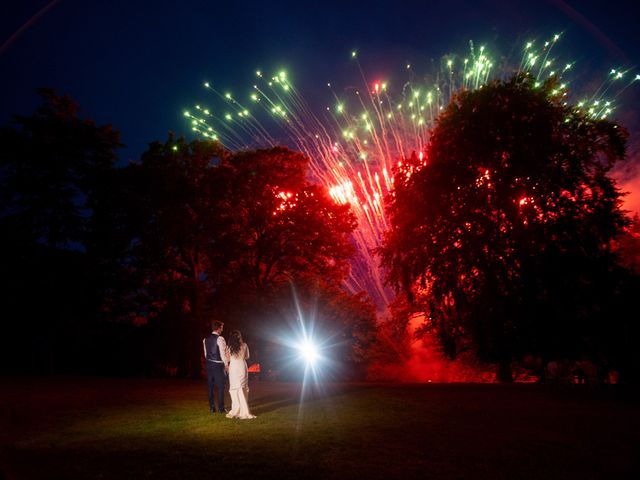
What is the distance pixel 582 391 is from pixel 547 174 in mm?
9221

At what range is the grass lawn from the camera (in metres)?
6.50

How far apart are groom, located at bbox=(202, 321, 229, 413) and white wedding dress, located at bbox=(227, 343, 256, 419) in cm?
49

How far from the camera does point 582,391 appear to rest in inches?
596

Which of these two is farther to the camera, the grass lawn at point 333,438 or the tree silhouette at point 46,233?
the tree silhouette at point 46,233

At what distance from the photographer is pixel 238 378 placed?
11.3m

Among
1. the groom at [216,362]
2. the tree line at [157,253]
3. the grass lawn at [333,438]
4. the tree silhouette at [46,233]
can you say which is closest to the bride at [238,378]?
the groom at [216,362]

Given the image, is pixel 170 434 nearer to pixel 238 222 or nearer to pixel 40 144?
pixel 238 222

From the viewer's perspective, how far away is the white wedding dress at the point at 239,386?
1109 centimetres

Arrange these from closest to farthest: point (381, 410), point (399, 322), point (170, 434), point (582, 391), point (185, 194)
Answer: point (170, 434)
point (381, 410)
point (582, 391)
point (185, 194)
point (399, 322)

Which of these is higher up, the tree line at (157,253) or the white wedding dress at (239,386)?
the tree line at (157,253)

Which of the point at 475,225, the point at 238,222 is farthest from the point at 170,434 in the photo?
the point at 238,222

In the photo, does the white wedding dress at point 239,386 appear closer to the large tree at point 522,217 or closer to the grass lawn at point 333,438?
the grass lawn at point 333,438

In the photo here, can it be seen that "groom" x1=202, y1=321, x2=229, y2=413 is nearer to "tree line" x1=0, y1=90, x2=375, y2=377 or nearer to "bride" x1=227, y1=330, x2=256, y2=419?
"bride" x1=227, y1=330, x2=256, y2=419

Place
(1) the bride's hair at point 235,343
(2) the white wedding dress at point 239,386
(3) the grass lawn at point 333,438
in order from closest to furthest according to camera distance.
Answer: (3) the grass lawn at point 333,438 → (2) the white wedding dress at point 239,386 → (1) the bride's hair at point 235,343
